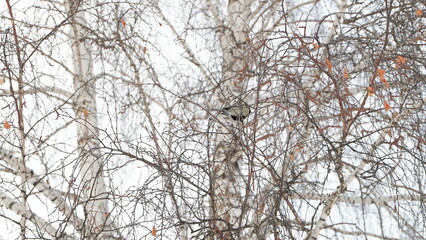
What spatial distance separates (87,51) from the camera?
5176 millimetres

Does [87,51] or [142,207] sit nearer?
[142,207]

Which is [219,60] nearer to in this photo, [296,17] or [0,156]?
[296,17]

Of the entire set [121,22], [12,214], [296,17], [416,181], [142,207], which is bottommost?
[142,207]

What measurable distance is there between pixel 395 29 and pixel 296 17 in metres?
2.77

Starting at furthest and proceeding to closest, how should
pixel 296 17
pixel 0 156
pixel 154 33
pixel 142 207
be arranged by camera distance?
pixel 296 17, pixel 154 33, pixel 0 156, pixel 142 207

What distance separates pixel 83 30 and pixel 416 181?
316 centimetres

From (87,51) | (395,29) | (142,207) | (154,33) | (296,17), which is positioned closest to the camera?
(142,207)

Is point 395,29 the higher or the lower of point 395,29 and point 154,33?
the lower

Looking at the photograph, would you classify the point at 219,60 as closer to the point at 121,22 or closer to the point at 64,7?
the point at 121,22

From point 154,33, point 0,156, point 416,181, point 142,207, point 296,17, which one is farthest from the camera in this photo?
point 296,17

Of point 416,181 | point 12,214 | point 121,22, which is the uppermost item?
point 121,22

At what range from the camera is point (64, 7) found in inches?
210

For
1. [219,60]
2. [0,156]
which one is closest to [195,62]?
[219,60]

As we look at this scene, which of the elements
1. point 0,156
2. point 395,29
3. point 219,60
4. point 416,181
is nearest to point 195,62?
point 219,60
